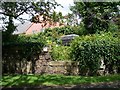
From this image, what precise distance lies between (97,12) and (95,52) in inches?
595

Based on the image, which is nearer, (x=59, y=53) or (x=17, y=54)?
(x=17, y=54)

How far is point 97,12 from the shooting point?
28.4m

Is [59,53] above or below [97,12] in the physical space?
below

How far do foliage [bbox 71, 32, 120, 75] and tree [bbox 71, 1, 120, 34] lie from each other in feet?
46.6

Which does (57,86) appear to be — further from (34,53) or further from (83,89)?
(34,53)

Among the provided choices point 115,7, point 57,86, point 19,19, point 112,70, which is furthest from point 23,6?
point 115,7

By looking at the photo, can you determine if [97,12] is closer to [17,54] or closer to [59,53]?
[59,53]

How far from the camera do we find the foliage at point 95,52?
1380 cm

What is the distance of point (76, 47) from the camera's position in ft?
46.6

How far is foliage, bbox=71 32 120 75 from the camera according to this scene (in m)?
13.8

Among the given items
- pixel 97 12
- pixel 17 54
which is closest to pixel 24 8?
pixel 17 54

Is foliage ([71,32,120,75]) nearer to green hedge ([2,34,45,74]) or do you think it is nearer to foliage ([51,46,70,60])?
foliage ([51,46,70,60])

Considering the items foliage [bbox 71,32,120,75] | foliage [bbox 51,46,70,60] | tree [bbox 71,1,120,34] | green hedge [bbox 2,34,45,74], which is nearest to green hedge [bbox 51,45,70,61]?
foliage [bbox 51,46,70,60]

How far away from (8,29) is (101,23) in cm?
1540
